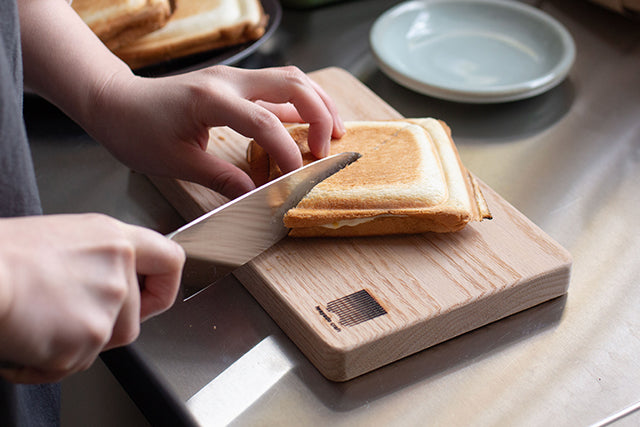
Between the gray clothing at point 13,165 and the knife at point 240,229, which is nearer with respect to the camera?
the gray clothing at point 13,165

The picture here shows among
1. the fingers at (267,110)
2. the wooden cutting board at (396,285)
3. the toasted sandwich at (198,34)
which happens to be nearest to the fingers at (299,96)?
the fingers at (267,110)

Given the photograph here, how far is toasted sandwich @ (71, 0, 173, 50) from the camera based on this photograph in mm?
1171

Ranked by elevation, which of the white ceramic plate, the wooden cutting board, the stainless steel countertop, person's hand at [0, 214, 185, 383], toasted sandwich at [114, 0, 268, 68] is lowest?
the stainless steel countertop

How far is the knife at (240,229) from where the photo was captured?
0.67 meters

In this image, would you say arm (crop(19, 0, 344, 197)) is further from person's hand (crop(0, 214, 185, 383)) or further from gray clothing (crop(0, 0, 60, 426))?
person's hand (crop(0, 214, 185, 383))

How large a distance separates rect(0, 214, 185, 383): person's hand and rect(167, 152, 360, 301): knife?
0.49 feet

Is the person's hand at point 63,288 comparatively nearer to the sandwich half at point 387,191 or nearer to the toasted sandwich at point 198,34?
the sandwich half at point 387,191

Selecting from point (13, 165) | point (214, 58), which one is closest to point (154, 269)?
point (13, 165)

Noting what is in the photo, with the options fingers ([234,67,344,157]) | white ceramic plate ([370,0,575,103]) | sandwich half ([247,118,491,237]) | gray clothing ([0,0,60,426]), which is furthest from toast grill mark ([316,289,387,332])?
white ceramic plate ([370,0,575,103])

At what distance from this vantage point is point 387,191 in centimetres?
81

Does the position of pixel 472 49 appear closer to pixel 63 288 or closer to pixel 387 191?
pixel 387 191

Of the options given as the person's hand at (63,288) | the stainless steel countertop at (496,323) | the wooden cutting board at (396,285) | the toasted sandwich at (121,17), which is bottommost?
the stainless steel countertop at (496,323)

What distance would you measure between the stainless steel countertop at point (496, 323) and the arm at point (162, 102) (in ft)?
0.48

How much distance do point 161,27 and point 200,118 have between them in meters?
0.54
